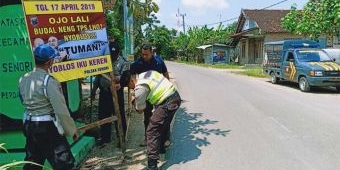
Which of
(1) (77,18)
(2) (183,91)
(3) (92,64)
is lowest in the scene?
(2) (183,91)

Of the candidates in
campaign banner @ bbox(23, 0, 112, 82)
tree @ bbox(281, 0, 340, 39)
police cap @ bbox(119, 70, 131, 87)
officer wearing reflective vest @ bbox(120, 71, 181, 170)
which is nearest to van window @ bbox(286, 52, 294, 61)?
tree @ bbox(281, 0, 340, 39)

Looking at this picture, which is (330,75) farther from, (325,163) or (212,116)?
(325,163)

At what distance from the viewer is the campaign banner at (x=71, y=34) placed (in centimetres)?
539

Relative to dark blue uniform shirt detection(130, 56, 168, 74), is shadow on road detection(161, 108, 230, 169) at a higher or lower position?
lower

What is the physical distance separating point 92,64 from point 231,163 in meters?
2.53

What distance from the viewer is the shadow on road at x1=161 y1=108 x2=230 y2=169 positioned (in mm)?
6861

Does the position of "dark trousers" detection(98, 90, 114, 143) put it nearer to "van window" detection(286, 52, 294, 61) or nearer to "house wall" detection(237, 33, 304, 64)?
"van window" detection(286, 52, 294, 61)

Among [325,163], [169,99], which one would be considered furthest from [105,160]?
[325,163]

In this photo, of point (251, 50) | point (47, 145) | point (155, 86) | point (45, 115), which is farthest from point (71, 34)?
point (251, 50)

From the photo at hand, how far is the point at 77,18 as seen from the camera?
19.5 feet

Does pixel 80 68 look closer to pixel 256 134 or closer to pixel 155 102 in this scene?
pixel 155 102

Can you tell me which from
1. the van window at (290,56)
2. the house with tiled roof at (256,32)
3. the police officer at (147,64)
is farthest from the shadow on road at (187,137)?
the house with tiled roof at (256,32)

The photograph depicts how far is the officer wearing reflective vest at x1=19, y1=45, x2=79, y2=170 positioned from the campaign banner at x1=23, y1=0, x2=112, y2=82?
106 centimetres

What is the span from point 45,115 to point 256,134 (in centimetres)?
518
